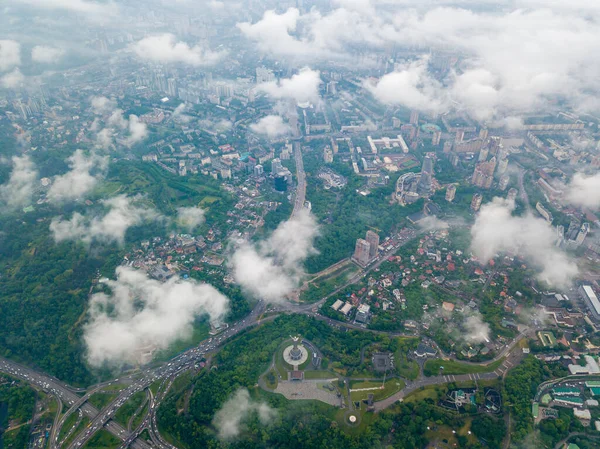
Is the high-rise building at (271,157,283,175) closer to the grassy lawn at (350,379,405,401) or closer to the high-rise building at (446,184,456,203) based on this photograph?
the high-rise building at (446,184,456,203)

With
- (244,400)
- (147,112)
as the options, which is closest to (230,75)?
(147,112)

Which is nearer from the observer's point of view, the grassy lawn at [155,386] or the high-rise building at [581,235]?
the grassy lawn at [155,386]

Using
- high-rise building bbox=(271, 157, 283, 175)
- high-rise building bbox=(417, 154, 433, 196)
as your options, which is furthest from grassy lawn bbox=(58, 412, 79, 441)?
high-rise building bbox=(417, 154, 433, 196)

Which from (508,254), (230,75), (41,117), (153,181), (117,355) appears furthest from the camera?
(230,75)

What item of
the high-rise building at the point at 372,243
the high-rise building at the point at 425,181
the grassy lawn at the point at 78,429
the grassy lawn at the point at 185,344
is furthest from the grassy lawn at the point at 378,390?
the high-rise building at the point at 425,181

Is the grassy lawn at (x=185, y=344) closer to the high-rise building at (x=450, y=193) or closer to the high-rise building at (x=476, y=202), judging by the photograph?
the high-rise building at (x=450, y=193)

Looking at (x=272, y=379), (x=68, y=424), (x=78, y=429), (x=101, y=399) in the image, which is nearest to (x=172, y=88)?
(x=101, y=399)

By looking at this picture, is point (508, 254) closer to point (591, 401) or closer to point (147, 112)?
point (591, 401)
